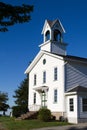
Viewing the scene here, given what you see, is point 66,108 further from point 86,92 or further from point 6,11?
point 6,11

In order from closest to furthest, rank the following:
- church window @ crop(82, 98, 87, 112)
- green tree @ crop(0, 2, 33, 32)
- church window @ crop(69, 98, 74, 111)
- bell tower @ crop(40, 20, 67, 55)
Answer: green tree @ crop(0, 2, 33, 32)
church window @ crop(82, 98, 87, 112)
church window @ crop(69, 98, 74, 111)
bell tower @ crop(40, 20, 67, 55)

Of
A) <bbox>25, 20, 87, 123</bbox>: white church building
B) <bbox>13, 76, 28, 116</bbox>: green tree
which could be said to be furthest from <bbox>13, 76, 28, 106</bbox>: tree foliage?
<bbox>25, 20, 87, 123</bbox>: white church building

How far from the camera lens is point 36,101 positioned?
3953 cm

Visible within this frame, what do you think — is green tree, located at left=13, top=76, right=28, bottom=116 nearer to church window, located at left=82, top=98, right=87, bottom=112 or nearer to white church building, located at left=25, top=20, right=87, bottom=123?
white church building, located at left=25, top=20, right=87, bottom=123

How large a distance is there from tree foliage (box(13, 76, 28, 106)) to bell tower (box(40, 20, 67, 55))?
651 inches

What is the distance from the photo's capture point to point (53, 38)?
39.2 meters

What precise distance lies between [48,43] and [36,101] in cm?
858

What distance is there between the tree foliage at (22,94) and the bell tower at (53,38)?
1655cm

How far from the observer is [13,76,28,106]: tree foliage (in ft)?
178

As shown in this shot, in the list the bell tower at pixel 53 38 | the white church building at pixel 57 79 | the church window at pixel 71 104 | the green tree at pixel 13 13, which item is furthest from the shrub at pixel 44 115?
the green tree at pixel 13 13

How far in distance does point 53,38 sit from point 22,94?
63.7ft

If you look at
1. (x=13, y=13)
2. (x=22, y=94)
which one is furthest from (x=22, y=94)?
(x=13, y=13)

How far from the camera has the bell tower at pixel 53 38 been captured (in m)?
38.6

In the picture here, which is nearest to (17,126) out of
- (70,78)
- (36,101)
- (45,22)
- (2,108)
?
(70,78)
